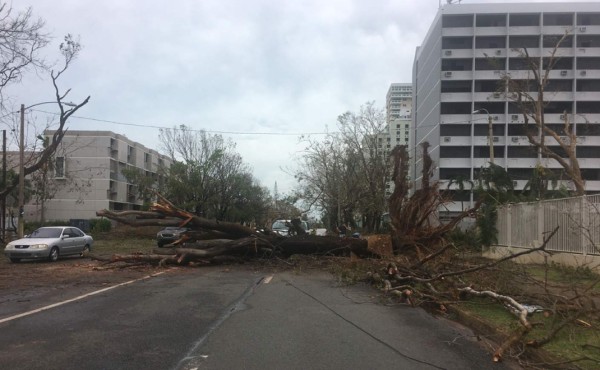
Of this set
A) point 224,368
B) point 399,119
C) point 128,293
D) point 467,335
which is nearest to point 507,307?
point 467,335

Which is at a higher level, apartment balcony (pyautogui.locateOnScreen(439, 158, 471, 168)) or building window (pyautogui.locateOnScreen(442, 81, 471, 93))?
building window (pyautogui.locateOnScreen(442, 81, 471, 93))

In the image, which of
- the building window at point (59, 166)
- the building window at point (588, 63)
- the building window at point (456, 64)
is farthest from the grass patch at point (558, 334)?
the building window at point (588, 63)

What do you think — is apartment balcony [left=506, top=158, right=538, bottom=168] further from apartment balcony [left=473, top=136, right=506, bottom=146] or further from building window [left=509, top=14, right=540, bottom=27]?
building window [left=509, top=14, right=540, bottom=27]

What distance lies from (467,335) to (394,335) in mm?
1223

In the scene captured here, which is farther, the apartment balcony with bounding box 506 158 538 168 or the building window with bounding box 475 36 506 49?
the building window with bounding box 475 36 506 49

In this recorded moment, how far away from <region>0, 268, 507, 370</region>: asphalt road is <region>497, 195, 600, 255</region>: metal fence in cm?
540

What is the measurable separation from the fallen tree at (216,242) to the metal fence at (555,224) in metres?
6.19

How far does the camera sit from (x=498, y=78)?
6831cm

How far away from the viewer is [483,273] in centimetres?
1223

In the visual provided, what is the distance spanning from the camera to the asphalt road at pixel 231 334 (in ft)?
21.3

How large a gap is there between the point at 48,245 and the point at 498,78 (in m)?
60.5

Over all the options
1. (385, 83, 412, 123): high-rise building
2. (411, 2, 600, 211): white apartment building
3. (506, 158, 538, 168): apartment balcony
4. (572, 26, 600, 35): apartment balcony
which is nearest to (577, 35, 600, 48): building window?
(411, 2, 600, 211): white apartment building

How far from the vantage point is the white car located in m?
21.6

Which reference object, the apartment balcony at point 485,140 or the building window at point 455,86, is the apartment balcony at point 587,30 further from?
the apartment balcony at point 485,140
